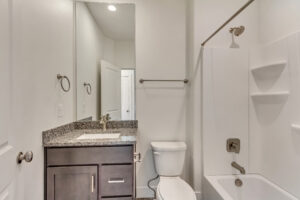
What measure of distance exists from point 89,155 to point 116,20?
5.34ft

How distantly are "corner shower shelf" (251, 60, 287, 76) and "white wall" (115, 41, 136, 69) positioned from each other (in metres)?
1.38

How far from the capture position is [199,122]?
2090 mm

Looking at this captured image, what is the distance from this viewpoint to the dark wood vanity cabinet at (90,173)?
152cm

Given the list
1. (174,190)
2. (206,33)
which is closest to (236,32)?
(206,33)

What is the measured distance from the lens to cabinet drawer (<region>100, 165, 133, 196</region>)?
1.55m

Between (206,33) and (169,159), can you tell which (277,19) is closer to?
(206,33)

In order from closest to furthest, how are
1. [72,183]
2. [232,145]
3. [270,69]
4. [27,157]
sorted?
1. [27,157]
2. [72,183]
3. [270,69]
4. [232,145]

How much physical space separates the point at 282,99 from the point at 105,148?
1.65 m

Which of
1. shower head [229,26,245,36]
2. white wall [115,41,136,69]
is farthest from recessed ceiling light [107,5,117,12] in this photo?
shower head [229,26,245,36]

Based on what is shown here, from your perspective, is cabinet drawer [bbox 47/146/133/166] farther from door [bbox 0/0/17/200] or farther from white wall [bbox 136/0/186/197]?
white wall [bbox 136/0/186/197]

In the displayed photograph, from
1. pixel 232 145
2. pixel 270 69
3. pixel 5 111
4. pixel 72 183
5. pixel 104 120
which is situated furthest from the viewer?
pixel 104 120

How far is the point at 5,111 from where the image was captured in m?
0.87

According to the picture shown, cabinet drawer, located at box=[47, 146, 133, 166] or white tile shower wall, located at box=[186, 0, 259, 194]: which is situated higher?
white tile shower wall, located at box=[186, 0, 259, 194]

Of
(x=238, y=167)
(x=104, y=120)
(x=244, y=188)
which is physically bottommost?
(x=244, y=188)
